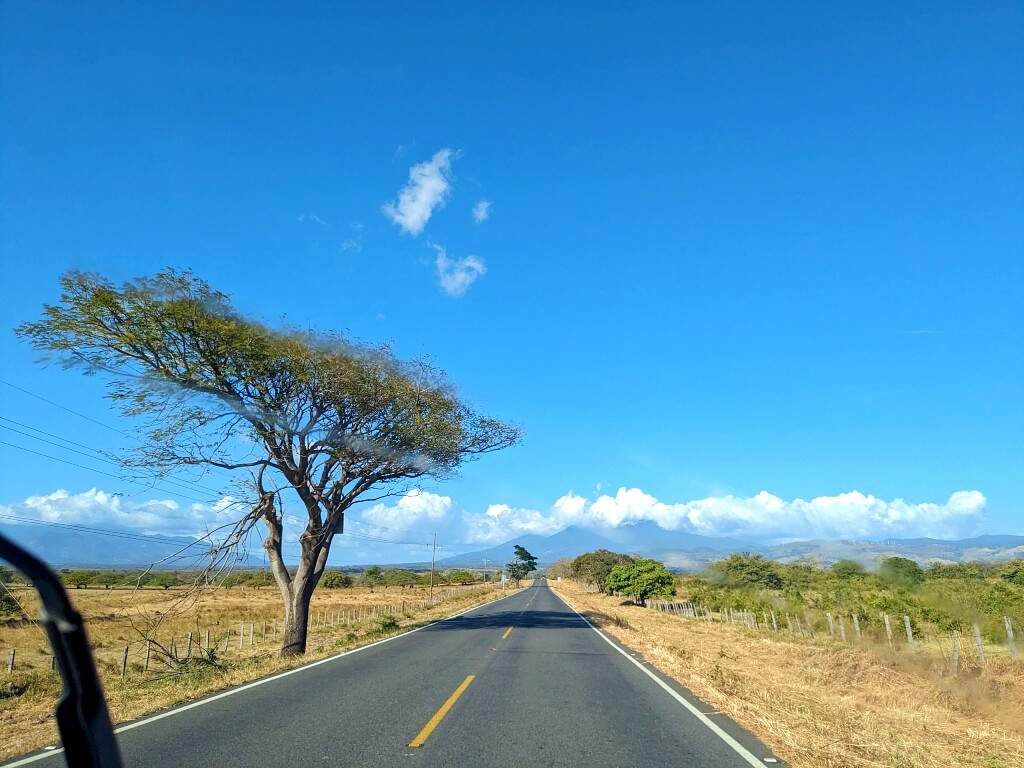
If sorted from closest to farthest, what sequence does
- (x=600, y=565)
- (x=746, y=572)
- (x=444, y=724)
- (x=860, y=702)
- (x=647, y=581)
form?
(x=444, y=724), (x=860, y=702), (x=647, y=581), (x=746, y=572), (x=600, y=565)

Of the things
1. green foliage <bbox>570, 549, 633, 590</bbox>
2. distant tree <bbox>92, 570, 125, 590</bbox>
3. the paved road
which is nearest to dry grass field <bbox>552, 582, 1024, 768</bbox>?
the paved road

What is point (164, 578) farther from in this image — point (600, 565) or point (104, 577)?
point (104, 577)

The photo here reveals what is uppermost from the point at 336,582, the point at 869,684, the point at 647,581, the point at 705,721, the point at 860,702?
the point at 705,721

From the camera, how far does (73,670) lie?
2229mm

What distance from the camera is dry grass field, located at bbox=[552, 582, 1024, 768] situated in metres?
7.52

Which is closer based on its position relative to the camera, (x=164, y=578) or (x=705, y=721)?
(x=705, y=721)

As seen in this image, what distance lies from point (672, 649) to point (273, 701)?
11.9 metres

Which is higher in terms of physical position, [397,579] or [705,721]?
[705,721]

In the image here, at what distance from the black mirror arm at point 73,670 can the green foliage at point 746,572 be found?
57.7 meters

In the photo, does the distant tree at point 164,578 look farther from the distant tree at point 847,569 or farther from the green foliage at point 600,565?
the green foliage at point 600,565

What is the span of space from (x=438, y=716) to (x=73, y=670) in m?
7.50

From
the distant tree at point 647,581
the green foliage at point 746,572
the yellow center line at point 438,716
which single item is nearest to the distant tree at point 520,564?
the green foliage at point 746,572

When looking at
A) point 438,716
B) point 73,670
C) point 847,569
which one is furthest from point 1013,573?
point 73,670

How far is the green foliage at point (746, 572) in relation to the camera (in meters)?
56.9
